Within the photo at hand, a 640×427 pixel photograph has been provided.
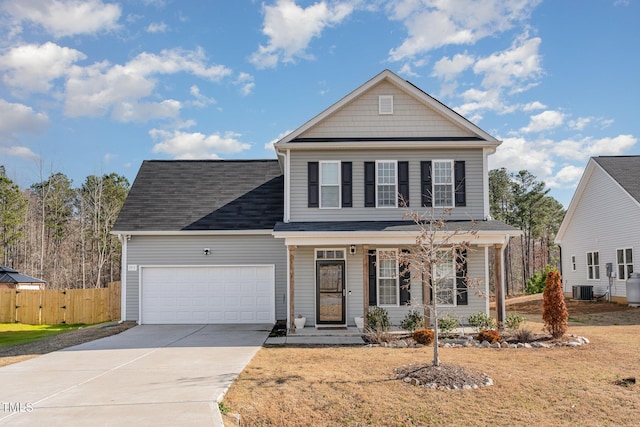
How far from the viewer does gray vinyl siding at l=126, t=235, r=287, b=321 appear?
1844cm

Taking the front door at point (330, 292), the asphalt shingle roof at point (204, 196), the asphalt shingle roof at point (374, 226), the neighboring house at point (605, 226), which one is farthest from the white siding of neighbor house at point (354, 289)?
the neighboring house at point (605, 226)

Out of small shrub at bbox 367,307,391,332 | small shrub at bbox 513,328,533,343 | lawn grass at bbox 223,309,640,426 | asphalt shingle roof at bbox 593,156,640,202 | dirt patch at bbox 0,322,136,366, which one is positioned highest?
asphalt shingle roof at bbox 593,156,640,202

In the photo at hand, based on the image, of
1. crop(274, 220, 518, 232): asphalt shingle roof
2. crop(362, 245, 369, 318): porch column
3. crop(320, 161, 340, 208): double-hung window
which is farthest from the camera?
crop(320, 161, 340, 208): double-hung window

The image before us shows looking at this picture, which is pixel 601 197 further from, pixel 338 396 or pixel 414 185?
pixel 338 396

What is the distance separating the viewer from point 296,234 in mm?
14883

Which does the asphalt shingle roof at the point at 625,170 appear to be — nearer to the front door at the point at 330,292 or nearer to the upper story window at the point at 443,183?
the upper story window at the point at 443,183

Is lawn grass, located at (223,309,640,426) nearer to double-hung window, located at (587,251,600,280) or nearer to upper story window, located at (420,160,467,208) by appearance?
upper story window, located at (420,160,467,208)

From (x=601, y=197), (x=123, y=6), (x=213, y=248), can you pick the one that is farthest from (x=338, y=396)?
(x=601, y=197)

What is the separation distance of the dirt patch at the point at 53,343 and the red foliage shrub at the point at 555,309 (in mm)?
12389

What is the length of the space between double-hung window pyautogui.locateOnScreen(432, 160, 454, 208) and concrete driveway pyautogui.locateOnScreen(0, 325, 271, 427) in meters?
6.82

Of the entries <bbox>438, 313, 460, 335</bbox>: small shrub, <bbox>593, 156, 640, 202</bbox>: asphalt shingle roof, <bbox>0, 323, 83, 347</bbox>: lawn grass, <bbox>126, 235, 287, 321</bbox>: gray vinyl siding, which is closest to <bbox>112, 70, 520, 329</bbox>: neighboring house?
<bbox>126, 235, 287, 321</bbox>: gray vinyl siding

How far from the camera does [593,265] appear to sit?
25594 millimetres

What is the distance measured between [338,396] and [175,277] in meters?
11.5

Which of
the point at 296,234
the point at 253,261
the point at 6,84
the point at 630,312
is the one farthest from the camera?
the point at 6,84
